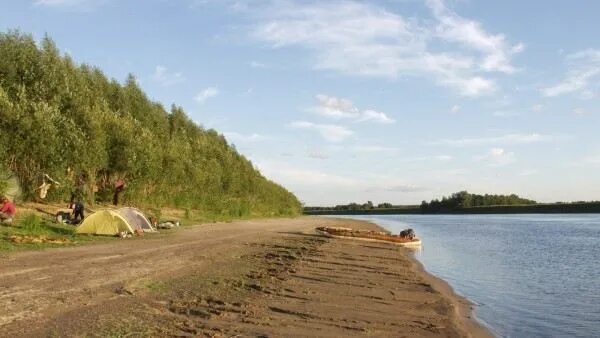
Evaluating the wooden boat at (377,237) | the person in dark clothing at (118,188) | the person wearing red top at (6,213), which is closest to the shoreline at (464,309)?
the wooden boat at (377,237)

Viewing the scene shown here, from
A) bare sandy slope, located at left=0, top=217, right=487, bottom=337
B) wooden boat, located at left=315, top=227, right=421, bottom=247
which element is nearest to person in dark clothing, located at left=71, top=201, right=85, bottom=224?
bare sandy slope, located at left=0, top=217, right=487, bottom=337

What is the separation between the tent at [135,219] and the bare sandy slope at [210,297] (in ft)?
28.7

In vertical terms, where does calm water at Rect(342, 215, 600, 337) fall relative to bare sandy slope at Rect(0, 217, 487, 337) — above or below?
below

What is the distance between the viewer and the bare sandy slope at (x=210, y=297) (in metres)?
10.7

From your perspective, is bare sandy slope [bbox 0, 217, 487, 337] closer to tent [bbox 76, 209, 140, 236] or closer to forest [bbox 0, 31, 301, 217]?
tent [bbox 76, 209, 140, 236]

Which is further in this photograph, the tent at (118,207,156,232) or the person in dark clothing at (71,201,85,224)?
the tent at (118,207,156,232)

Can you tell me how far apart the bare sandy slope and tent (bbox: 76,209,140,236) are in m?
5.59

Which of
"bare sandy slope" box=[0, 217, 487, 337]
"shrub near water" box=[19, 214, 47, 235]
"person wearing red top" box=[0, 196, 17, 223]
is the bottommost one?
"bare sandy slope" box=[0, 217, 487, 337]

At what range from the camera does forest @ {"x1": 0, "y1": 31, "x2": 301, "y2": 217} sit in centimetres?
3647

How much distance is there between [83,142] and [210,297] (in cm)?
3039

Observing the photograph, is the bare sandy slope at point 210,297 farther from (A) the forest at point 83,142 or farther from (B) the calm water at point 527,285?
(A) the forest at point 83,142

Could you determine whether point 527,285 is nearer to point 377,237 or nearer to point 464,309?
point 464,309

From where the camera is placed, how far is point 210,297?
1380 centimetres

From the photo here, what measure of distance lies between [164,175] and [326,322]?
48.8 meters
